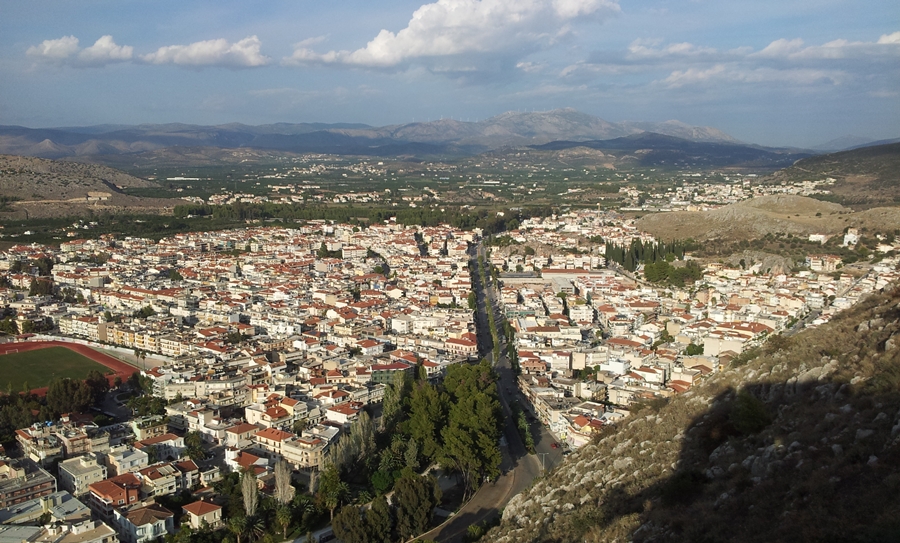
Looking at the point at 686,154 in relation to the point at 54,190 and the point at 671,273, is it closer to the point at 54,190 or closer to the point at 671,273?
the point at 54,190

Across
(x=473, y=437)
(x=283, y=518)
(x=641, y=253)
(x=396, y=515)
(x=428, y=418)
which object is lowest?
(x=396, y=515)

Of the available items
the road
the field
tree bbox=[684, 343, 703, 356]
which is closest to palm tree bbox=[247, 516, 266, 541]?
the road

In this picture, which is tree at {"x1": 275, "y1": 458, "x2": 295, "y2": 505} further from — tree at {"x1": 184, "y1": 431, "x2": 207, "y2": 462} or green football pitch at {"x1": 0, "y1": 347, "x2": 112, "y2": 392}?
green football pitch at {"x1": 0, "y1": 347, "x2": 112, "y2": 392}

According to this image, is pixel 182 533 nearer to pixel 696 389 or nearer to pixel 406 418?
pixel 406 418

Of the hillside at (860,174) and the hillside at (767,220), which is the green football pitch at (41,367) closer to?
the hillside at (767,220)

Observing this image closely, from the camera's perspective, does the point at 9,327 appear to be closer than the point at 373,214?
Yes

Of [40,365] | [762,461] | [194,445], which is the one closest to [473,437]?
[194,445]

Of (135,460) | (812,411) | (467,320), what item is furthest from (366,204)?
(812,411)
